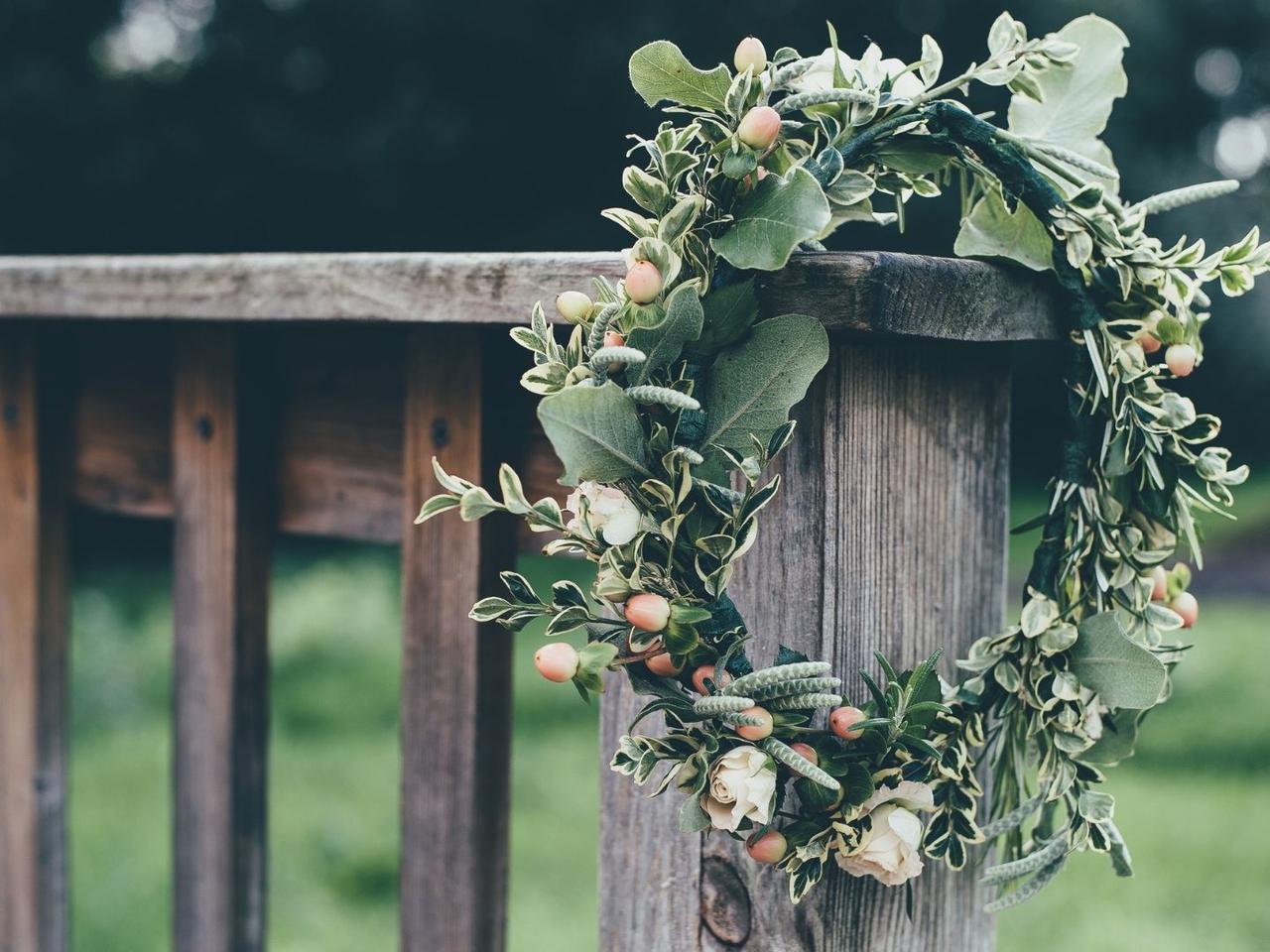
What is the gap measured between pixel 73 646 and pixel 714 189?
13.2 feet

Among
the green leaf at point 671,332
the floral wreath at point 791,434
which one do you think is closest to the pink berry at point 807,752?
the floral wreath at point 791,434

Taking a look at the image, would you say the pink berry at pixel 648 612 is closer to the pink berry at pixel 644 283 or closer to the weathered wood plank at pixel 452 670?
the pink berry at pixel 644 283

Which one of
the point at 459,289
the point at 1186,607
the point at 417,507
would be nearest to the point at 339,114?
the point at 417,507

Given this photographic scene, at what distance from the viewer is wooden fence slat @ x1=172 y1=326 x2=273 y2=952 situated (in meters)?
1.24

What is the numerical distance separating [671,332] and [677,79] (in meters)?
0.15

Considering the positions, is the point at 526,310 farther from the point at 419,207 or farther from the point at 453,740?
the point at 419,207

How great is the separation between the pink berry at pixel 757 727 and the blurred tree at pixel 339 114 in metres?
6.67

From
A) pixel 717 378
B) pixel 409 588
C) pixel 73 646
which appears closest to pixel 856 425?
pixel 717 378

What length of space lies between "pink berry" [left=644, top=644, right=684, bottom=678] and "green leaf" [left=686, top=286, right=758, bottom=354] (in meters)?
0.19

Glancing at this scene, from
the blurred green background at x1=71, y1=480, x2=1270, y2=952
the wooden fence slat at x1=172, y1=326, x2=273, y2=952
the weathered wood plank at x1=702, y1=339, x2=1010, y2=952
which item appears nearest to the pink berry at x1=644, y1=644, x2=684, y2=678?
the weathered wood plank at x1=702, y1=339, x2=1010, y2=952

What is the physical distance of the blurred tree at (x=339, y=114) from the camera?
7.38 metres

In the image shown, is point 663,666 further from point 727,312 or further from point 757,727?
point 727,312

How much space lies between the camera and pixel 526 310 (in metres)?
0.87

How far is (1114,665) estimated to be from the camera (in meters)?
0.79
